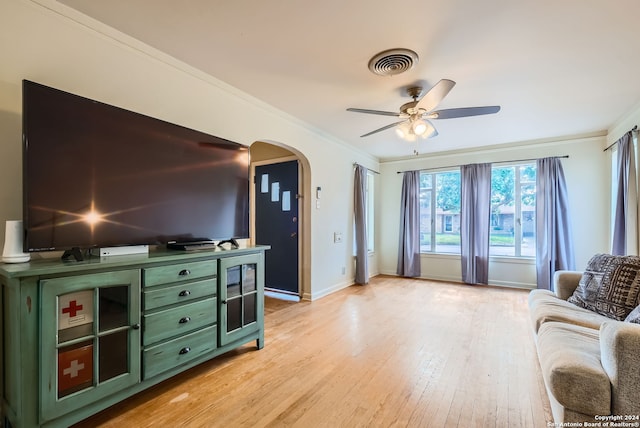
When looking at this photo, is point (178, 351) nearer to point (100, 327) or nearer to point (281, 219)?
point (100, 327)

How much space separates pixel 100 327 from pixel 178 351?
543 mm

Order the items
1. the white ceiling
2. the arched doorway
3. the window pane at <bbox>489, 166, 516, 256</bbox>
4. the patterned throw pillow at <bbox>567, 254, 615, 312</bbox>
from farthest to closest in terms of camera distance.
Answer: the window pane at <bbox>489, 166, 516, 256</bbox>
the arched doorway
the patterned throw pillow at <bbox>567, 254, 615, 312</bbox>
the white ceiling

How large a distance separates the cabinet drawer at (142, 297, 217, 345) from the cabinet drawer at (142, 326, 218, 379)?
0.05 meters

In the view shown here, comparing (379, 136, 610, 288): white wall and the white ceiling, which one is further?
(379, 136, 610, 288): white wall

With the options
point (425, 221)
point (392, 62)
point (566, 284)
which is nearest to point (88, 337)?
point (392, 62)

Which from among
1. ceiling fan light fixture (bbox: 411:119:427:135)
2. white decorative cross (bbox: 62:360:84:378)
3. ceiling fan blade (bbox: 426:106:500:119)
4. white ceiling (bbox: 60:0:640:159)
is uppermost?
white ceiling (bbox: 60:0:640:159)

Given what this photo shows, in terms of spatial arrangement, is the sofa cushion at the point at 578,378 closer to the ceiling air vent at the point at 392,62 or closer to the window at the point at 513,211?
the ceiling air vent at the point at 392,62

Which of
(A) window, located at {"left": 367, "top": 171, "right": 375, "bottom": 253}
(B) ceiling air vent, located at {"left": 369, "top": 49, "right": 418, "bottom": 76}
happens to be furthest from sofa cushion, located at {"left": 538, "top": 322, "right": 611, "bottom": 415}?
(A) window, located at {"left": 367, "top": 171, "right": 375, "bottom": 253}

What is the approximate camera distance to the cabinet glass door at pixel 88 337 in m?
1.43

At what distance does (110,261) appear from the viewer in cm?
165

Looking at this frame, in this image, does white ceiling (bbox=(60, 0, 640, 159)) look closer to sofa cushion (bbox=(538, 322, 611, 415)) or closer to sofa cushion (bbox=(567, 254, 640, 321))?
sofa cushion (bbox=(567, 254, 640, 321))

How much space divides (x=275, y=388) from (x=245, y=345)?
792 millimetres

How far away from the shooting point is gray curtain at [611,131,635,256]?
3.49m

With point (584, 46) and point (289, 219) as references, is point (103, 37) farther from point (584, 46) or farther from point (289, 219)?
point (584, 46)
